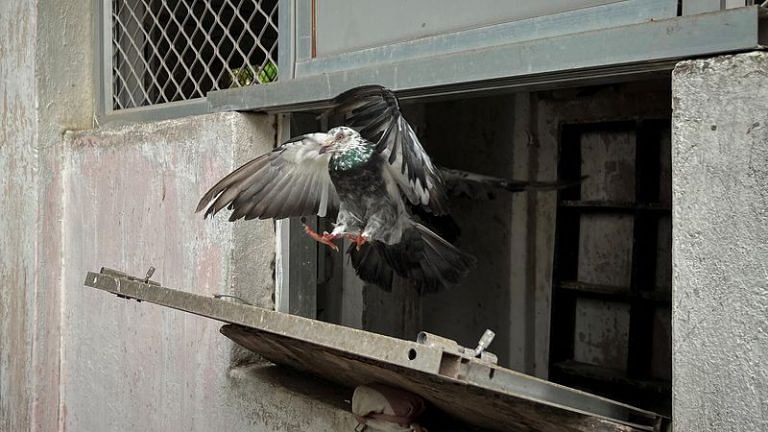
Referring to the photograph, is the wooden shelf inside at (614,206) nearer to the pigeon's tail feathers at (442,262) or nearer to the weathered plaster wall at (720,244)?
the pigeon's tail feathers at (442,262)

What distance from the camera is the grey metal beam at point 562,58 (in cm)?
171

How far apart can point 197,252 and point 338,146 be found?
45.7 inches

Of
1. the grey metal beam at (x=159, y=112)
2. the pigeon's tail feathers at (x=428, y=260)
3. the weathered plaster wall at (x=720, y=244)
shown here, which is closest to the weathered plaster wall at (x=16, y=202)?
the grey metal beam at (x=159, y=112)

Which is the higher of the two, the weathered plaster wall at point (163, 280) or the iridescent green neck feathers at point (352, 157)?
the iridescent green neck feathers at point (352, 157)

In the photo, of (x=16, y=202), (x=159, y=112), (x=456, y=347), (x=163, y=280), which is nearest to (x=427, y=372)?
(x=456, y=347)

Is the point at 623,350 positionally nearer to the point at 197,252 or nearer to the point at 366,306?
the point at 366,306

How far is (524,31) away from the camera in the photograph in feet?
7.06

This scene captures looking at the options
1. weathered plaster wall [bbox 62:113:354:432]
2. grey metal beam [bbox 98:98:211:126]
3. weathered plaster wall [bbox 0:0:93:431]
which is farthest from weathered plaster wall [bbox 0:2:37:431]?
grey metal beam [bbox 98:98:211:126]

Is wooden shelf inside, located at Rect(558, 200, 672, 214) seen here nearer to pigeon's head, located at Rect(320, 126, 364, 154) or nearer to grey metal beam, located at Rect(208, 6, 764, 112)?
grey metal beam, located at Rect(208, 6, 764, 112)

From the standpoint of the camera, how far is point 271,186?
2.60 meters

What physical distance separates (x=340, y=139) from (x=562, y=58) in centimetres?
78

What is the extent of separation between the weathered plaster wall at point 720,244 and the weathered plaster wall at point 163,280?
1257 mm

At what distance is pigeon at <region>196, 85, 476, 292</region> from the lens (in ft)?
7.14

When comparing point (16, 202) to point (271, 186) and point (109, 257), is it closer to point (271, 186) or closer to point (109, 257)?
point (109, 257)
